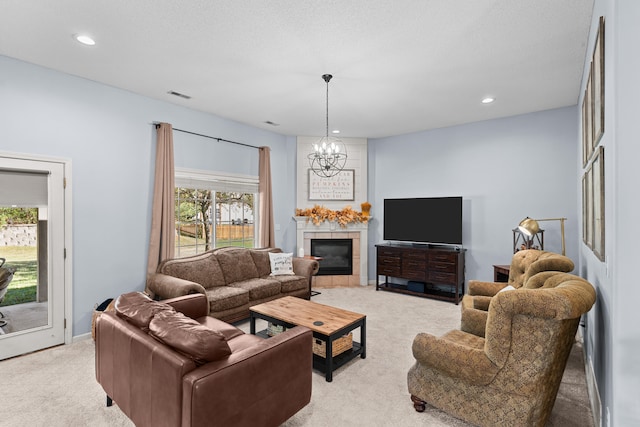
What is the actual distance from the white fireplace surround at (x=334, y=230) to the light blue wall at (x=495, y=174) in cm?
42

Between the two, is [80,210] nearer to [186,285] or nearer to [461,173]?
[186,285]

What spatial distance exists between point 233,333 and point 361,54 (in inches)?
110

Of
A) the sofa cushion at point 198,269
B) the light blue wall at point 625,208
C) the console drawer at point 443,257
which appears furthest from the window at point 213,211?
the light blue wall at point 625,208

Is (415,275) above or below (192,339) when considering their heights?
below

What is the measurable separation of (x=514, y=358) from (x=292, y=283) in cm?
334

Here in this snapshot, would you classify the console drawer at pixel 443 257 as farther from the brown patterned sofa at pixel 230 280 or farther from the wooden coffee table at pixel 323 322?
the wooden coffee table at pixel 323 322

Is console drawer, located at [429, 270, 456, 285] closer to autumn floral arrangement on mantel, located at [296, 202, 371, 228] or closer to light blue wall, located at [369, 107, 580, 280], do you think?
light blue wall, located at [369, 107, 580, 280]

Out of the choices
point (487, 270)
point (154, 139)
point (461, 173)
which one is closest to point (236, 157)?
point (154, 139)

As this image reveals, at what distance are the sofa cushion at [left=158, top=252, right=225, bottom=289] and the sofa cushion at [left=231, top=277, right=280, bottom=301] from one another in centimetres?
29

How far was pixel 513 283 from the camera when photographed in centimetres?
341

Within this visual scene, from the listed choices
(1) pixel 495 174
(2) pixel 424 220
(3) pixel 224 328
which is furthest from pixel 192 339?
(1) pixel 495 174

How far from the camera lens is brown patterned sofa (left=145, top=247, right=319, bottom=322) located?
151 inches

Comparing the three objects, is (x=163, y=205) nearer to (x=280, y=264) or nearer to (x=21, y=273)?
(x=21, y=273)

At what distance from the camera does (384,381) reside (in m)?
2.78
